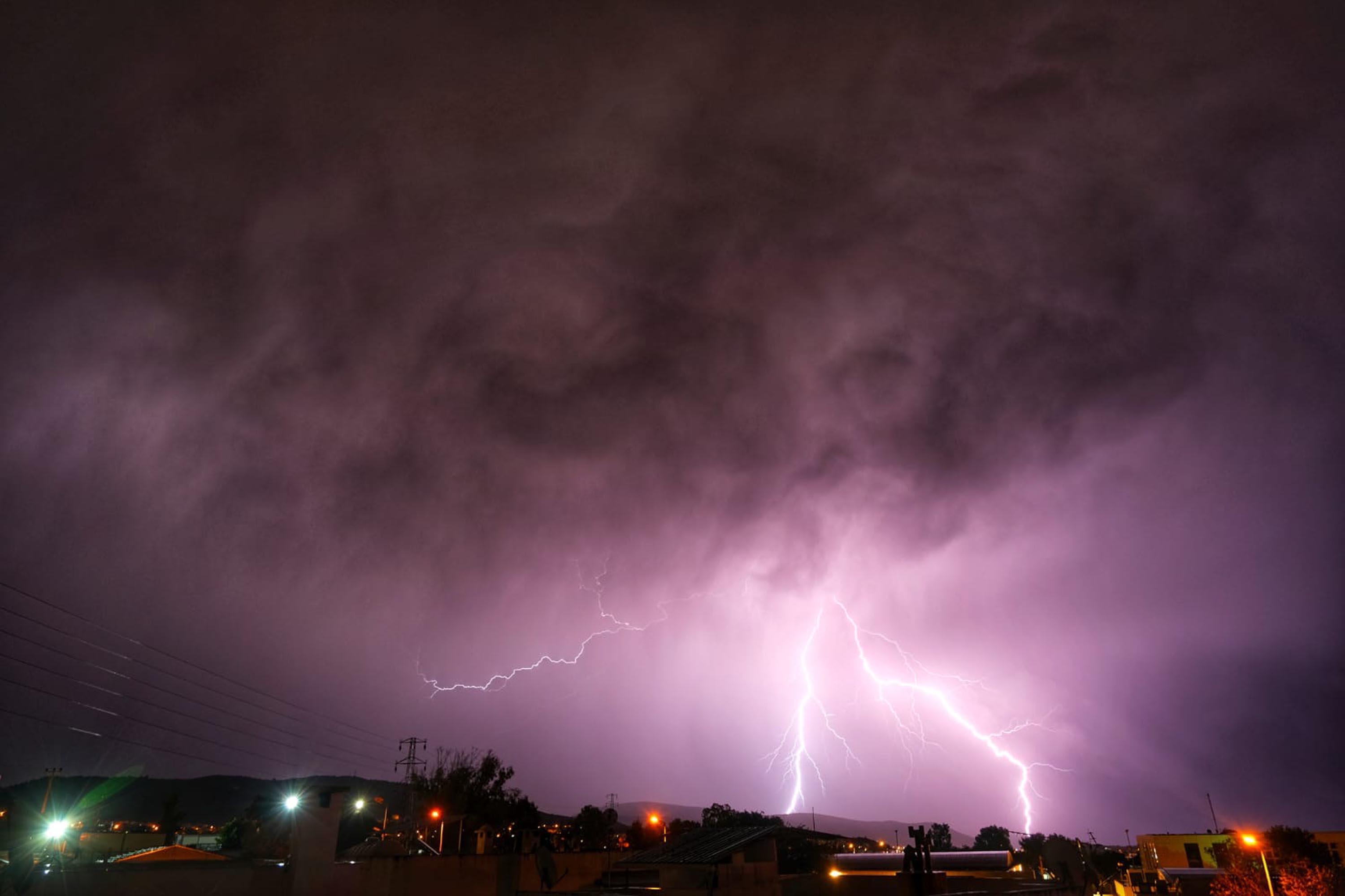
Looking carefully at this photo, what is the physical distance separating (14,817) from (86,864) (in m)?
50.7

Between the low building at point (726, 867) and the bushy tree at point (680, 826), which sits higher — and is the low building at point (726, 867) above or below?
above

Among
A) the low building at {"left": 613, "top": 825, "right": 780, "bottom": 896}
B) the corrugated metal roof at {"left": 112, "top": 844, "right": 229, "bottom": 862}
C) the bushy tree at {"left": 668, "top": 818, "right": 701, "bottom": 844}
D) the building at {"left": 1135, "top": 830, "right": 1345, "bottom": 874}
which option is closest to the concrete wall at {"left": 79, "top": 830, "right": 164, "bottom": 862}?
the corrugated metal roof at {"left": 112, "top": 844, "right": 229, "bottom": 862}

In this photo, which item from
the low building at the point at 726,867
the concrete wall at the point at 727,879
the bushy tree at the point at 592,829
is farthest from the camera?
the bushy tree at the point at 592,829

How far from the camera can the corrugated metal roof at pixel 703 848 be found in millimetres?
14891

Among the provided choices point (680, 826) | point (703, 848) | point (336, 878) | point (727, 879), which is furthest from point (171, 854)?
point (680, 826)

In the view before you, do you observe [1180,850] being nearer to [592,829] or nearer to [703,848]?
[592,829]

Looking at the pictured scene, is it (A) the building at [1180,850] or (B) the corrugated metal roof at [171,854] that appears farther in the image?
(A) the building at [1180,850]

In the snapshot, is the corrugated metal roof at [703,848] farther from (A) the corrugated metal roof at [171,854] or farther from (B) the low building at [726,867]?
(A) the corrugated metal roof at [171,854]

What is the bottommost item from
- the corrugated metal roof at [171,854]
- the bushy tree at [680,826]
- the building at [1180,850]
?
the building at [1180,850]

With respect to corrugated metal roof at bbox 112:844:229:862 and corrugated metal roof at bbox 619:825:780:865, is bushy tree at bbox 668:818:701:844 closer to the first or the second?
corrugated metal roof at bbox 112:844:229:862

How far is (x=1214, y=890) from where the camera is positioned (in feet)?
146

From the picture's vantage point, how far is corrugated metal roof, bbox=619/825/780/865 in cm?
1489

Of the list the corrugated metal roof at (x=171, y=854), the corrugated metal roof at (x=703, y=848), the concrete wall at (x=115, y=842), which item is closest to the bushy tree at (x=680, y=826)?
the concrete wall at (x=115, y=842)

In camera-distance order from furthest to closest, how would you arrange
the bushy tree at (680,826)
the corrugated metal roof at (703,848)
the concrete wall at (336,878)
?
1. the bushy tree at (680,826)
2. the corrugated metal roof at (703,848)
3. the concrete wall at (336,878)
